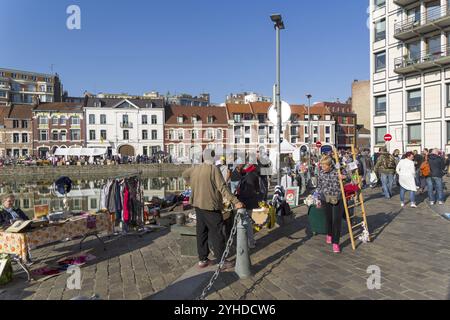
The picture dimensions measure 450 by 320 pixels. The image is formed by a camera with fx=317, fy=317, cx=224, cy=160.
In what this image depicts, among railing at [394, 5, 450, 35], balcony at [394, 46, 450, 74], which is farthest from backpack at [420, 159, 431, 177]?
railing at [394, 5, 450, 35]

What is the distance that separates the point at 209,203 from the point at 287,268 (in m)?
1.65

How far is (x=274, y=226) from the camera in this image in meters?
7.95

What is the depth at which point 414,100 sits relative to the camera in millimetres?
27078

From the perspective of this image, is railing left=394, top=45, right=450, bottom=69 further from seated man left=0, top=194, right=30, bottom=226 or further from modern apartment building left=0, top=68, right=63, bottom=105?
modern apartment building left=0, top=68, right=63, bottom=105

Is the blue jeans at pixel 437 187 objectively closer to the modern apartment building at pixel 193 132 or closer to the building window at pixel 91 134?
the modern apartment building at pixel 193 132

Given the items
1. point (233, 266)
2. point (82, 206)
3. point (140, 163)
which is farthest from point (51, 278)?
point (140, 163)

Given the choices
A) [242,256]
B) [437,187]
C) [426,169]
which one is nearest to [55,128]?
[426,169]

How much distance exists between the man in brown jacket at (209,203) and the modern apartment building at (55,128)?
58.2 metres

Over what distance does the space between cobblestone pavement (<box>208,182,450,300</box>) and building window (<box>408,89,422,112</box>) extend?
2242 cm

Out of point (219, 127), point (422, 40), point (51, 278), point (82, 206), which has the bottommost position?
point (82, 206)

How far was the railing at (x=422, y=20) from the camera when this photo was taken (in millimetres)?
24219

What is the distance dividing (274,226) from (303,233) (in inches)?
33.3

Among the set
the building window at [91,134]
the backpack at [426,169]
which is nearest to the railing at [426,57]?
the backpack at [426,169]
